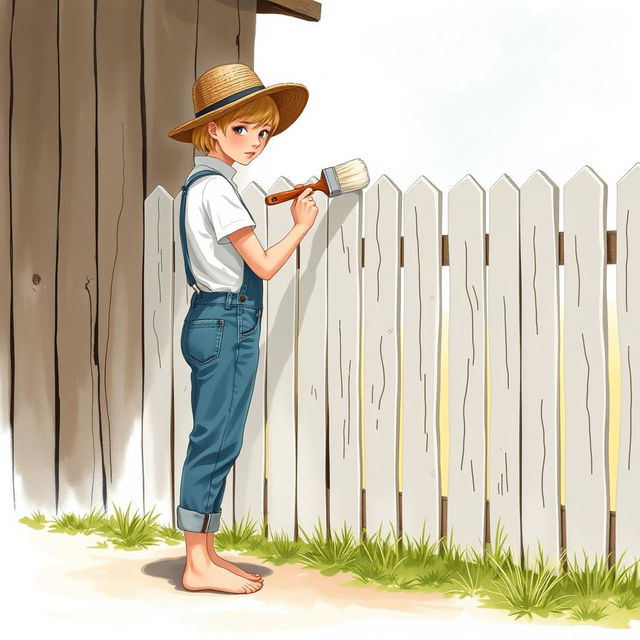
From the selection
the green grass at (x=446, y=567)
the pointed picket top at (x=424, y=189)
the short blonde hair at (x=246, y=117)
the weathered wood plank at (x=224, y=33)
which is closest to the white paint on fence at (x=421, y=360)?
the pointed picket top at (x=424, y=189)

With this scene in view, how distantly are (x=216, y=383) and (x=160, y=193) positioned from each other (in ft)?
5.42

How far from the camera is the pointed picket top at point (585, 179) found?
4.08 meters

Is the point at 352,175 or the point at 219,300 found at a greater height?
the point at 352,175

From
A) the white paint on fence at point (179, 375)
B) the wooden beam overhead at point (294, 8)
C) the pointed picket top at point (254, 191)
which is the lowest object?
the white paint on fence at point (179, 375)

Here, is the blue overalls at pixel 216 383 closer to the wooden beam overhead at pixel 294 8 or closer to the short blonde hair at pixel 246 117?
the short blonde hair at pixel 246 117

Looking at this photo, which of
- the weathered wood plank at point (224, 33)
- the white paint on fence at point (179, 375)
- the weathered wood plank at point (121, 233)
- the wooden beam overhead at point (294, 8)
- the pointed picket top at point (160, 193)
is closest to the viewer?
the white paint on fence at point (179, 375)

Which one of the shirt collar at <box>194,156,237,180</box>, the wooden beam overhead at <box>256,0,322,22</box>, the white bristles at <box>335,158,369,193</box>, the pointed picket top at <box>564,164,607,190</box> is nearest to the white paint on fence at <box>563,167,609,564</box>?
the pointed picket top at <box>564,164,607,190</box>

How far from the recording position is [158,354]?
5.26 m

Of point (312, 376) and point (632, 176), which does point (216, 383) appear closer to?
point (312, 376)

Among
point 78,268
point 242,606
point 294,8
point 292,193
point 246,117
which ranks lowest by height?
point 242,606

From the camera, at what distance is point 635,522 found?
4.05m

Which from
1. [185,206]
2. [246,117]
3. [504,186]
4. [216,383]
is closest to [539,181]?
[504,186]

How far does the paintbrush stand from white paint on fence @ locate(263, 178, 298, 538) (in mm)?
362

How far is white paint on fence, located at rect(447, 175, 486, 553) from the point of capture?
14.2ft
